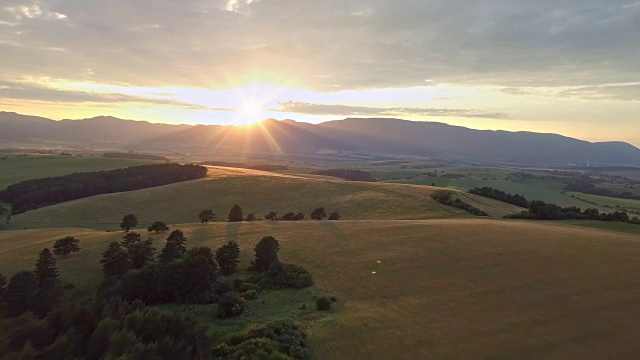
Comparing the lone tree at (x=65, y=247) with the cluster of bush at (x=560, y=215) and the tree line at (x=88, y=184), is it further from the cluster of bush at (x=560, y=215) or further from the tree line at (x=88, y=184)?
the cluster of bush at (x=560, y=215)

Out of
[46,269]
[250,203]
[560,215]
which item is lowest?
[46,269]

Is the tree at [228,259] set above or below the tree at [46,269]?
above

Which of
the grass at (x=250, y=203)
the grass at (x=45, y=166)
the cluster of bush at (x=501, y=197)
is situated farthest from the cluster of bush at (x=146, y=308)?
the grass at (x=45, y=166)

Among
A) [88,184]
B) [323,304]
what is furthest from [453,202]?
[88,184]

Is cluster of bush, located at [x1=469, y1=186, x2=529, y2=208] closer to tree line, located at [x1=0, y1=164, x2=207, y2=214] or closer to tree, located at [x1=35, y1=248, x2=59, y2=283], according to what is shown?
tree line, located at [x1=0, y1=164, x2=207, y2=214]

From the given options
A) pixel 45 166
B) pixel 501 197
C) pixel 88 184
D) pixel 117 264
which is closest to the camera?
pixel 117 264

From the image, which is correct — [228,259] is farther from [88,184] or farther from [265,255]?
[88,184]

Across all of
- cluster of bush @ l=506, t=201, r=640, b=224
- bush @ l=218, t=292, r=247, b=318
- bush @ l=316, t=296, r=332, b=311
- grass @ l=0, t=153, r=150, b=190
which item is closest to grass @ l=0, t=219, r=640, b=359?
bush @ l=316, t=296, r=332, b=311

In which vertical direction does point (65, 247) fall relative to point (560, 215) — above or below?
below
